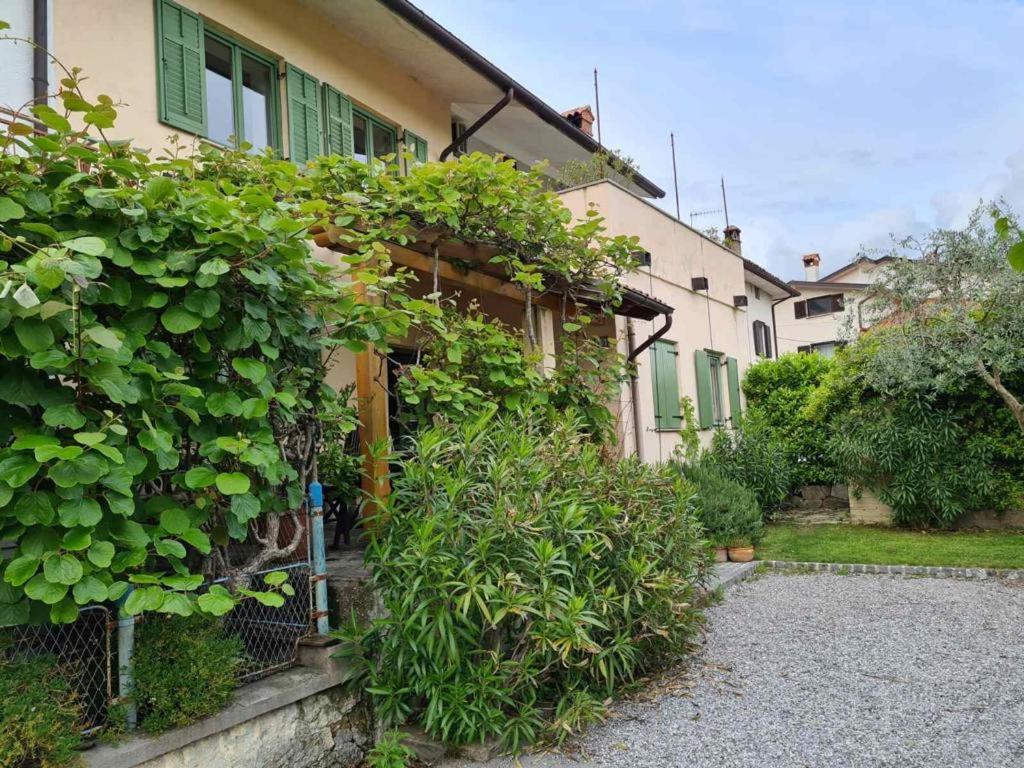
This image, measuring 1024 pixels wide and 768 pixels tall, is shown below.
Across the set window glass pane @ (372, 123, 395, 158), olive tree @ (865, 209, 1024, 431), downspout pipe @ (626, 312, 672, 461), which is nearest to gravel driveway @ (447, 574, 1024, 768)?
downspout pipe @ (626, 312, 672, 461)

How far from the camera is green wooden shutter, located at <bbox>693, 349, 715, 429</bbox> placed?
42.5 ft

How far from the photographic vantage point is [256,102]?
734cm

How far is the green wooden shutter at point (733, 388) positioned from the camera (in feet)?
48.3

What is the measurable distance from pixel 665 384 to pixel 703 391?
170cm

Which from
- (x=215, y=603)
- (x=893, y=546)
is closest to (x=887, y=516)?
(x=893, y=546)

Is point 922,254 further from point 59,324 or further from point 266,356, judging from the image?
point 59,324

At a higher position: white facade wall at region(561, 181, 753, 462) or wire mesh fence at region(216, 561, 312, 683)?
white facade wall at region(561, 181, 753, 462)

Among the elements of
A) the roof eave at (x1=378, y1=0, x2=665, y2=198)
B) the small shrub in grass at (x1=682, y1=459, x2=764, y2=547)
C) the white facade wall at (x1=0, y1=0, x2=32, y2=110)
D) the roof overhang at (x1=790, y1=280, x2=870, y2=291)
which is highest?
the roof overhang at (x1=790, y1=280, x2=870, y2=291)

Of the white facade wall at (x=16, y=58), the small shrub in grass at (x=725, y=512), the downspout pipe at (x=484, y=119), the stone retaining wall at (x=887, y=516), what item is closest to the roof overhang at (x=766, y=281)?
the stone retaining wall at (x=887, y=516)

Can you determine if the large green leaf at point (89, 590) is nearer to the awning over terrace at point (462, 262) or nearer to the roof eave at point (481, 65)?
the awning over terrace at point (462, 262)

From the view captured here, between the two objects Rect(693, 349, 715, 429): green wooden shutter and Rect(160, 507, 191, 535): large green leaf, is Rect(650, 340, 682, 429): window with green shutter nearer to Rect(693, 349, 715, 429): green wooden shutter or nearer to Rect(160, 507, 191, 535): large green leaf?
Rect(693, 349, 715, 429): green wooden shutter

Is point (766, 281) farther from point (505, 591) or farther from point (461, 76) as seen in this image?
point (505, 591)

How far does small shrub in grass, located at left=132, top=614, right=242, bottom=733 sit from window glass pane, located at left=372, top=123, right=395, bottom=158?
Answer: 22.4 feet

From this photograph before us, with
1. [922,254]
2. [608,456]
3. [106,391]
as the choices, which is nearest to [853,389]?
[922,254]
